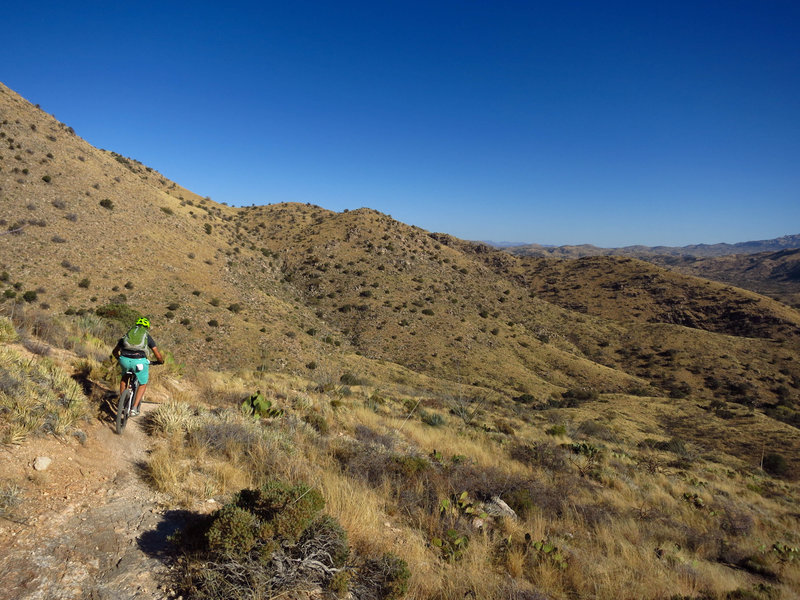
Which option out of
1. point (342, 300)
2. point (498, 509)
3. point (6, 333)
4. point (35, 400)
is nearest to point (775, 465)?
point (498, 509)

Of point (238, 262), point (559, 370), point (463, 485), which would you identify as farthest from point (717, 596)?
point (238, 262)

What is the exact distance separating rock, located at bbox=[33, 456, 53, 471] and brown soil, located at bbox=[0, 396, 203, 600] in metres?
0.06

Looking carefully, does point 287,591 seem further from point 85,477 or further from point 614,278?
point 614,278

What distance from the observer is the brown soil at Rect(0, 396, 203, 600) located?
3.07m

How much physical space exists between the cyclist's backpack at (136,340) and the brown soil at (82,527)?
1.59 meters

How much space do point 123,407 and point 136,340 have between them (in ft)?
3.64

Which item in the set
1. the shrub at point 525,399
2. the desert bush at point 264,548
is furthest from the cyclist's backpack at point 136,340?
the shrub at point 525,399

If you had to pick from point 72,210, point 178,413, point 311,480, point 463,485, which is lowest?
point 463,485

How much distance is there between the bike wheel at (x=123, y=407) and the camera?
19.1 ft

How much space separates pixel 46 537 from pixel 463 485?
5.56m

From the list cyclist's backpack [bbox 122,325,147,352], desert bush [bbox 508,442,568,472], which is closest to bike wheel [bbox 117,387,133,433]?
cyclist's backpack [bbox 122,325,147,352]

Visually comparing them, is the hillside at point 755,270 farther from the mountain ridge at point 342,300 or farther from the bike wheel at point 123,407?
the bike wheel at point 123,407

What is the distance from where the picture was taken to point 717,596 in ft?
14.3

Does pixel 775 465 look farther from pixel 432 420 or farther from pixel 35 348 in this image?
pixel 35 348
